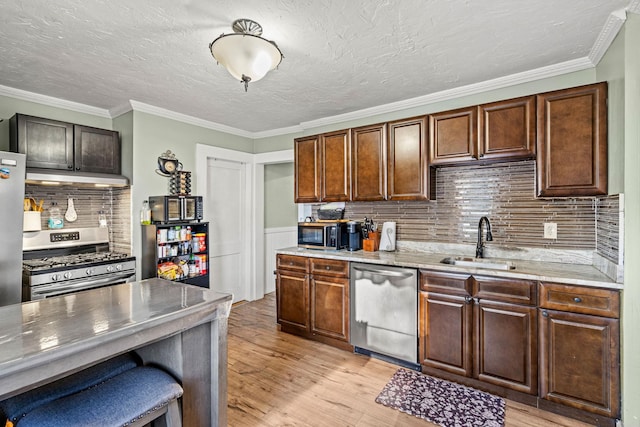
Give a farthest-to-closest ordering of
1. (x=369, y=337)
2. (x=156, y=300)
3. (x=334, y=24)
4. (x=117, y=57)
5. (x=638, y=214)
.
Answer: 1. (x=369, y=337)
2. (x=117, y=57)
3. (x=334, y=24)
4. (x=638, y=214)
5. (x=156, y=300)

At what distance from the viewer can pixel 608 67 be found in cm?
216

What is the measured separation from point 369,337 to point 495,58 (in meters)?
2.46

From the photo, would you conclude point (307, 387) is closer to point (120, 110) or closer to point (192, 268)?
point (192, 268)

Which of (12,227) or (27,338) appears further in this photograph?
(12,227)

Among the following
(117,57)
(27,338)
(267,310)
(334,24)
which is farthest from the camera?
(267,310)

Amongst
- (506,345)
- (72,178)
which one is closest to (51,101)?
(72,178)

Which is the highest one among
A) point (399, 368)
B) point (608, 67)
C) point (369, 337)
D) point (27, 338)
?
point (608, 67)

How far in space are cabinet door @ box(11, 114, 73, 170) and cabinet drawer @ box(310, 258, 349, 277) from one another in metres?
2.53

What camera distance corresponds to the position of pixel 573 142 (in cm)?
225

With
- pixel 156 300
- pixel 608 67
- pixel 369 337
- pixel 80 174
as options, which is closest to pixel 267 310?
pixel 369 337

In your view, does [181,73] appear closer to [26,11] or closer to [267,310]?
[26,11]

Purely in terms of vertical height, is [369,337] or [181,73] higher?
[181,73]

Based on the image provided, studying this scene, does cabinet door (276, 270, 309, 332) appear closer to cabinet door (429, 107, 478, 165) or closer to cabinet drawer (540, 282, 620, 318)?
cabinet door (429, 107, 478, 165)

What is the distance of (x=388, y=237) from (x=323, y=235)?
672 mm
